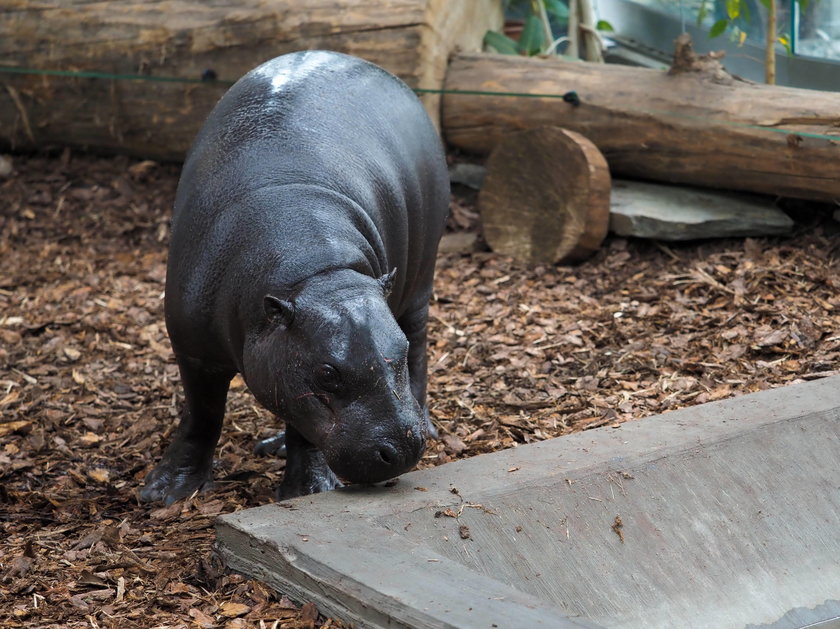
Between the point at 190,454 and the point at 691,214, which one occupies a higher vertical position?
the point at 190,454

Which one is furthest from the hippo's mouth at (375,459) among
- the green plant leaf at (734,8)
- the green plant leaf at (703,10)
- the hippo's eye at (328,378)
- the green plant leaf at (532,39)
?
the green plant leaf at (532,39)

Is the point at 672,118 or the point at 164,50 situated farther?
the point at 164,50

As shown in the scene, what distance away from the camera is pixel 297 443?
12.5ft

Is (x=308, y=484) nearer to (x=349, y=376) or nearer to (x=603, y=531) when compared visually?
(x=349, y=376)

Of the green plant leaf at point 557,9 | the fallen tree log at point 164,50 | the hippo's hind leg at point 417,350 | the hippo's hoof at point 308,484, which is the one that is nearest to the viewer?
the hippo's hoof at point 308,484

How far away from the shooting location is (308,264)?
330 cm

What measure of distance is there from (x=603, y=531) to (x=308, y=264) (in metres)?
1.17

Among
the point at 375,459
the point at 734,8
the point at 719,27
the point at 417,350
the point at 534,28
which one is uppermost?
the point at 734,8

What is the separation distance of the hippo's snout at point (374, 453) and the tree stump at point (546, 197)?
141 inches

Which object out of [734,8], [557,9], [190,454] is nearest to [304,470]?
[190,454]

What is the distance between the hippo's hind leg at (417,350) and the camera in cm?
464

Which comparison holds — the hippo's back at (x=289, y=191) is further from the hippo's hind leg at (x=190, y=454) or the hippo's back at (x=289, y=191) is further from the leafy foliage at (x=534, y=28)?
the leafy foliage at (x=534, y=28)

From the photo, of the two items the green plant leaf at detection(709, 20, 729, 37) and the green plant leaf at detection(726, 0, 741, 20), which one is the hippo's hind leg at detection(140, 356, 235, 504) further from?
the green plant leaf at detection(709, 20, 729, 37)

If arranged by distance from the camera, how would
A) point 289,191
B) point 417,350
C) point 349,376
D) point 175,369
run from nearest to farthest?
point 349,376
point 289,191
point 417,350
point 175,369
